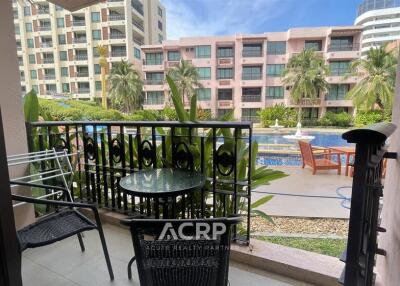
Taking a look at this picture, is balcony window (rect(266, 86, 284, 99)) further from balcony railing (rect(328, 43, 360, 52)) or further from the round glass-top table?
the round glass-top table

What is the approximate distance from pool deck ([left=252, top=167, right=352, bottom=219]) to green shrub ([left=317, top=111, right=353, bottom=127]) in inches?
602

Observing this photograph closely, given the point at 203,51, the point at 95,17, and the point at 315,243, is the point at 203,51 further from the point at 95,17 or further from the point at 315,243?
the point at 315,243

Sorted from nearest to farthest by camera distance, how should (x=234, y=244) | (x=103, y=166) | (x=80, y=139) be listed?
(x=234, y=244), (x=103, y=166), (x=80, y=139)

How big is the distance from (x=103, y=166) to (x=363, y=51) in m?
25.0

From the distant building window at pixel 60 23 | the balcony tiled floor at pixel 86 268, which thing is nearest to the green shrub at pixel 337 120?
the balcony tiled floor at pixel 86 268

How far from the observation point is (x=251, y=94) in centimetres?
2389

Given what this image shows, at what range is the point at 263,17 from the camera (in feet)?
167

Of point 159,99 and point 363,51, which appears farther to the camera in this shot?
point 159,99

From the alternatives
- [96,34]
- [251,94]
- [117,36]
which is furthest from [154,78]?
[251,94]

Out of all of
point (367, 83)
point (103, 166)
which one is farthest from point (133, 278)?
point (367, 83)

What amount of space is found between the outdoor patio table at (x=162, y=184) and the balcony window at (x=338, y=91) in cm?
2409

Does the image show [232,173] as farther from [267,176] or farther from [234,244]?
[234,244]

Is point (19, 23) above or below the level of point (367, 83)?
above

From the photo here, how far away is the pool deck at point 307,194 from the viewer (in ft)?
13.5
